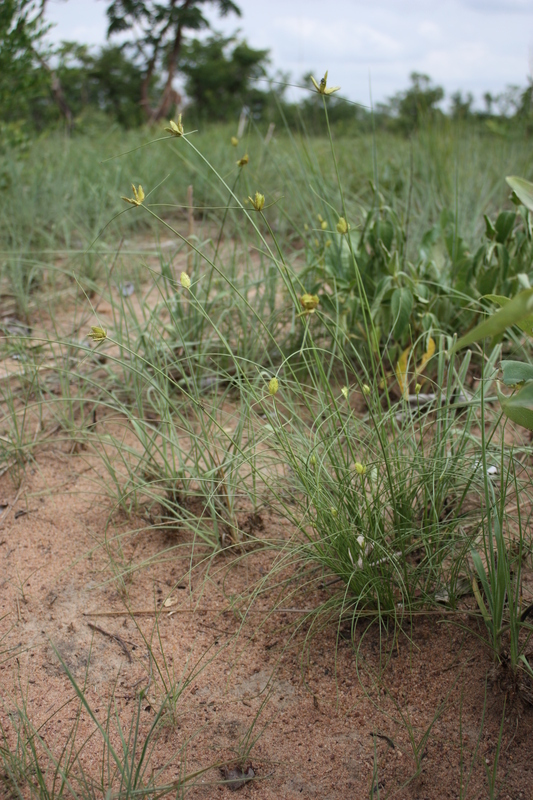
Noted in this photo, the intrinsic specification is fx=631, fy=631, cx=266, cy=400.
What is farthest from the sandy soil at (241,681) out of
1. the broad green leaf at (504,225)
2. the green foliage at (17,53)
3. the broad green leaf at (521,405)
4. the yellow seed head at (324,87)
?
the green foliage at (17,53)

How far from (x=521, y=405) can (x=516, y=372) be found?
0.20 m

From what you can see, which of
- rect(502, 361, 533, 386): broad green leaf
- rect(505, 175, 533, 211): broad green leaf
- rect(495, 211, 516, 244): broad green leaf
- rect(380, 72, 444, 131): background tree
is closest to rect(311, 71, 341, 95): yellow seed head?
rect(505, 175, 533, 211): broad green leaf

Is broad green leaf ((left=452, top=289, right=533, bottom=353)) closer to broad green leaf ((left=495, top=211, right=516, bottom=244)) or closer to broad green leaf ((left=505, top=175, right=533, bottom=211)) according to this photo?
broad green leaf ((left=505, top=175, right=533, bottom=211))

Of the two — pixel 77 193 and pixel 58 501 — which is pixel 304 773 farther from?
pixel 77 193

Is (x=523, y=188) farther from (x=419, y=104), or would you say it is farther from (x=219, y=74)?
(x=219, y=74)

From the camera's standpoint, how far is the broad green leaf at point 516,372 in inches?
36.3

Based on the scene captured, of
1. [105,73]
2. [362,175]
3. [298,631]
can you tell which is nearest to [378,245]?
[298,631]

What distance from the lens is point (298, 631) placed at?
1.20 metres

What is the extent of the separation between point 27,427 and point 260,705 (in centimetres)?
105

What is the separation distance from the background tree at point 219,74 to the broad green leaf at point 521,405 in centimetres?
2210

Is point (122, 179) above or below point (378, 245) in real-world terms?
above

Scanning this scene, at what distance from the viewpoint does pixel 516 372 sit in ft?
3.04

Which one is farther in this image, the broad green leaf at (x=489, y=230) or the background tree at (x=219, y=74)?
the background tree at (x=219, y=74)

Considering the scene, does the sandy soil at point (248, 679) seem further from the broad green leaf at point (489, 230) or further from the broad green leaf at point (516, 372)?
the broad green leaf at point (489, 230)
